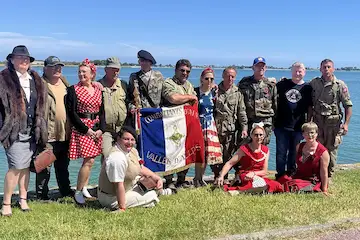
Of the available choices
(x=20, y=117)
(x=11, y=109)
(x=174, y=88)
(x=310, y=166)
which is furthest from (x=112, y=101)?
(x=310, y=166)

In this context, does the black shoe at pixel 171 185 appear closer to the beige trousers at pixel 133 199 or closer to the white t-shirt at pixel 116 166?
the beige trousers at pixel 133 199

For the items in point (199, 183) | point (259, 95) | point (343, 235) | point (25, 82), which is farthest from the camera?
point (199, 183)

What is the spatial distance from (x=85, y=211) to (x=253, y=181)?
2.85 metres

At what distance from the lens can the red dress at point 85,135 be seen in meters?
6.26

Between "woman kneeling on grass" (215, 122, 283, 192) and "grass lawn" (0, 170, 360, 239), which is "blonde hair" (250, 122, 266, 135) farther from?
"grass lawn" (0, 170, 360, 239)

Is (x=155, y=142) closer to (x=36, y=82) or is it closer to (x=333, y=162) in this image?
(x=36, y=82)

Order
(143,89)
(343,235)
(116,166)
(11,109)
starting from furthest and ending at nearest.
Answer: (143,89), (116,166), (11,109), (343,235)

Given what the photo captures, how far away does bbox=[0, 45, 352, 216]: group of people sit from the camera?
5785 mm

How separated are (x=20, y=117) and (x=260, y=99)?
4.09m

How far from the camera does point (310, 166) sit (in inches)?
283

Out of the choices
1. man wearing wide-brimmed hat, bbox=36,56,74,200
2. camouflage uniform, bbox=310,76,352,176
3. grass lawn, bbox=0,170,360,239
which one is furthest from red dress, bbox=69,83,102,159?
camouflage uniform, bbox=310,76,352,176

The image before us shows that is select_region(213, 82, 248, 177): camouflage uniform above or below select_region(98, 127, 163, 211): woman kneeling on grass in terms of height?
above

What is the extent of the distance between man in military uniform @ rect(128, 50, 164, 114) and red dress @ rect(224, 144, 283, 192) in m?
1.84

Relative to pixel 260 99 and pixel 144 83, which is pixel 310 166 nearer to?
pixel 260 99
